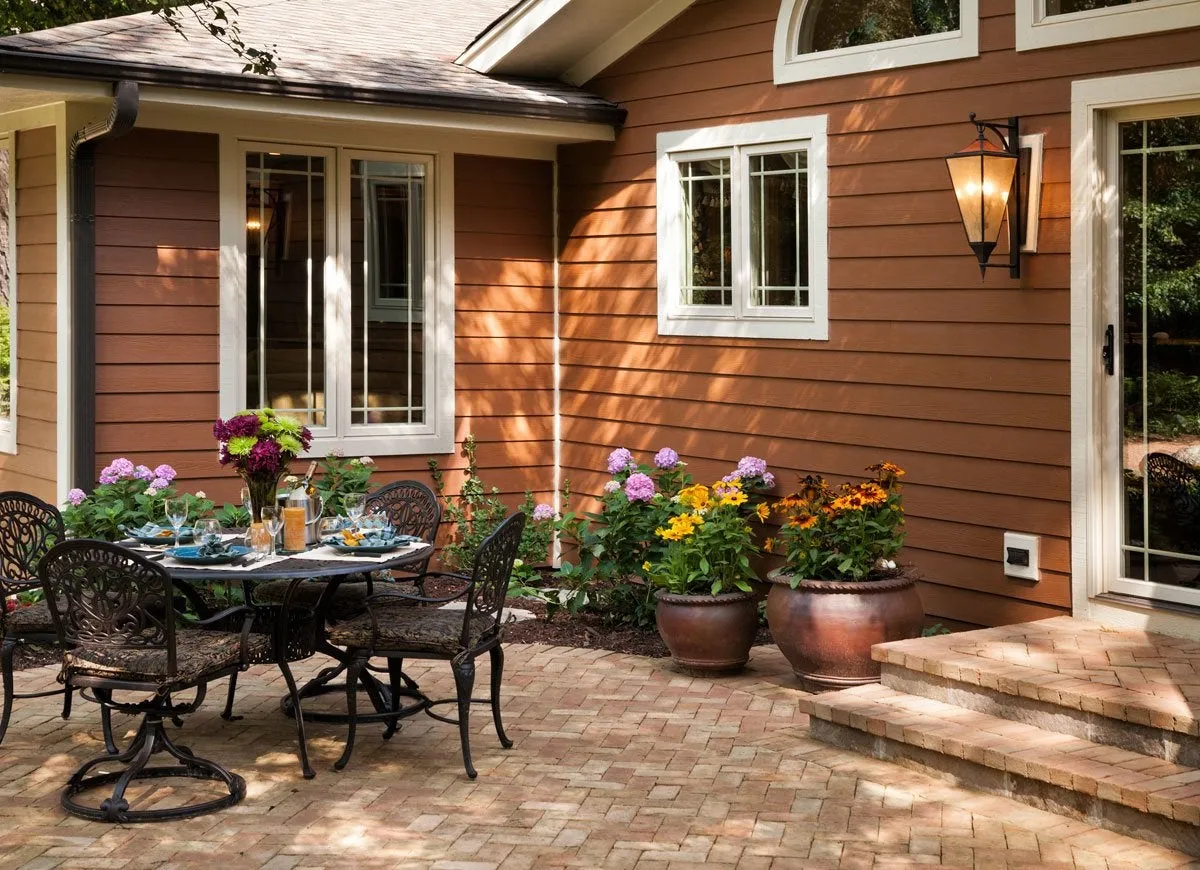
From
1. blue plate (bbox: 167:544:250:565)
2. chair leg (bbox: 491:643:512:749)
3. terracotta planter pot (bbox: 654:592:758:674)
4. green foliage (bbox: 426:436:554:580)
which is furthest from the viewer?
green foliage (bbox: 426:436:554:580)

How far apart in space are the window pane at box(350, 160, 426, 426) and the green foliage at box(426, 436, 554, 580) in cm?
41

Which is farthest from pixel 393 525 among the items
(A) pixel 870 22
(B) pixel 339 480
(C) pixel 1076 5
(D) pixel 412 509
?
(C) pixel 1076 5

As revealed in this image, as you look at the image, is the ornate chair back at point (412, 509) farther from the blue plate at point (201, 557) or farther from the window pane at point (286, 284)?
the window pane at point (286, 284)

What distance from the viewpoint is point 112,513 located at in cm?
751

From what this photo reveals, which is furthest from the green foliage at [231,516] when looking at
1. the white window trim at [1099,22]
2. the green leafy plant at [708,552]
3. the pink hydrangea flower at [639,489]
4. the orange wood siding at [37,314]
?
the white window trim at [1099,22]

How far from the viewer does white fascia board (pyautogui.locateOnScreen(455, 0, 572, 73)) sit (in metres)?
8.45

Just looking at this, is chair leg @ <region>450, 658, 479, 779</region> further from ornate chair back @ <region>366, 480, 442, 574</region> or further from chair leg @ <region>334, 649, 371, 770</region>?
ornate chair back @ <region>366, 480, 442, 574</region>

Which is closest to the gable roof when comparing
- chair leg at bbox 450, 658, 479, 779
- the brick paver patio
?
the brick paver patio

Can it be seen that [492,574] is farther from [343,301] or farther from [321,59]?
[321,59]

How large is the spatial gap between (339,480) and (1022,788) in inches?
185

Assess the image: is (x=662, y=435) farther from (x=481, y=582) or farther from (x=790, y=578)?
(x=481, y=582)

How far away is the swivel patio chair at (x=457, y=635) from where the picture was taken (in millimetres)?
5363

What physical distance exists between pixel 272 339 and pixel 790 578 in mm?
3690

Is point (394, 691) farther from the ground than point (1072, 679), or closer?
closer
